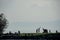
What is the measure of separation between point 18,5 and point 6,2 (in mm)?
263

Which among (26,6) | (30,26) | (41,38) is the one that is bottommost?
(41,38)

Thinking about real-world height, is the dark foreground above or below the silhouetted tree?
below

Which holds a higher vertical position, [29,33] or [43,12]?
[43,12]

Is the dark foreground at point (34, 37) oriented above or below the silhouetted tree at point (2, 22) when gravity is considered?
below

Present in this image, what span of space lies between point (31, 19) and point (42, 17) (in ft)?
0.77

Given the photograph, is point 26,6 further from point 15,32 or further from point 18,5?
point 15,32

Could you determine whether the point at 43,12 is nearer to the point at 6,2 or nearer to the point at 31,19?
the point at 31,19

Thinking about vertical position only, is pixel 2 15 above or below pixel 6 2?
below

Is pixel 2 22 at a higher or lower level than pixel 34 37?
higher

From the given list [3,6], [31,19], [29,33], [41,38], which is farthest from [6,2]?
[41,38]

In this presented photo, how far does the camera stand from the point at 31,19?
2.89 m

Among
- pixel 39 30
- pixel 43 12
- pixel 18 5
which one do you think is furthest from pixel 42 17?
pixel 18 5

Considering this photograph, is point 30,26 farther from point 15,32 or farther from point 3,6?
point 3,6

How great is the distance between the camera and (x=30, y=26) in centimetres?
285
